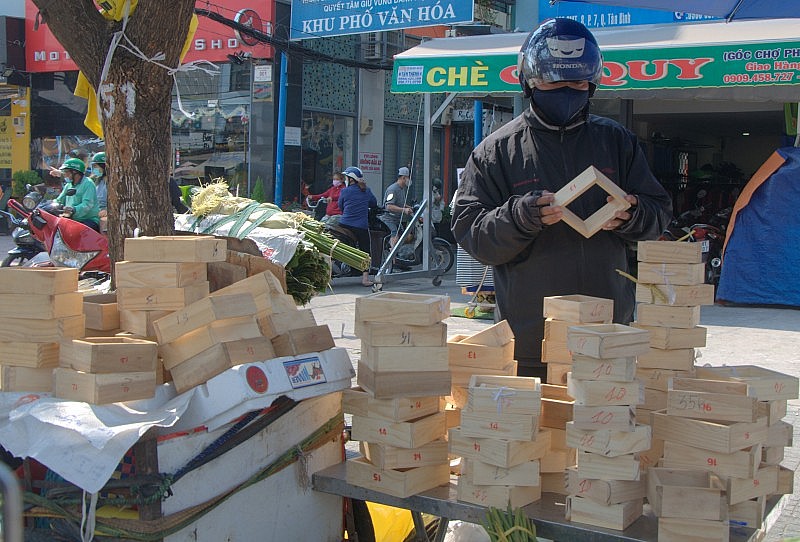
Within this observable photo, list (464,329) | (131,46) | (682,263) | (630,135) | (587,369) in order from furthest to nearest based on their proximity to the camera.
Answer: (464,329)
(131,46)
(630,135)
(682,263)
(587,369)

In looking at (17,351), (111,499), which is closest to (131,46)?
(17,351)

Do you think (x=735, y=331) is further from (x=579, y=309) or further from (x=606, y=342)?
(x=606, y=342)

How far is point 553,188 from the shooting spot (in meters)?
3.36

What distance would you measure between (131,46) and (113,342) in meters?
1.72

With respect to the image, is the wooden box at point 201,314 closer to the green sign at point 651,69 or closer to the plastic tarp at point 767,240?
the green sign at point 651,69

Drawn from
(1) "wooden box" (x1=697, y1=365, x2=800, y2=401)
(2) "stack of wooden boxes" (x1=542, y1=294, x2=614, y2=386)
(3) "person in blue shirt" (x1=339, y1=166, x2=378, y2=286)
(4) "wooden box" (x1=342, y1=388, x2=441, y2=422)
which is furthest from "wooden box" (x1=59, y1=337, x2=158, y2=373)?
(3) "person in blue shirt" (x1=339, y1=166, x2=378, y2=286)

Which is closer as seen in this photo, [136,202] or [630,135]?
[630,135]

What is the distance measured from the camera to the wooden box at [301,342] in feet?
10.6

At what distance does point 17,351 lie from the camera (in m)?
3.05

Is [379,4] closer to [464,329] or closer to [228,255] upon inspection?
[464,329]

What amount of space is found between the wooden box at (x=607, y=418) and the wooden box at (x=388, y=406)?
619 millimetres

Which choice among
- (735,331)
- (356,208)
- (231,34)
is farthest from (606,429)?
(231,34)

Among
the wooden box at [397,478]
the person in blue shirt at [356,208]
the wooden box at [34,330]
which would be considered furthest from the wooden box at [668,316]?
the person in blue shirt at [356,208]

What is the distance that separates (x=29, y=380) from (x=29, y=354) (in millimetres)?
93
